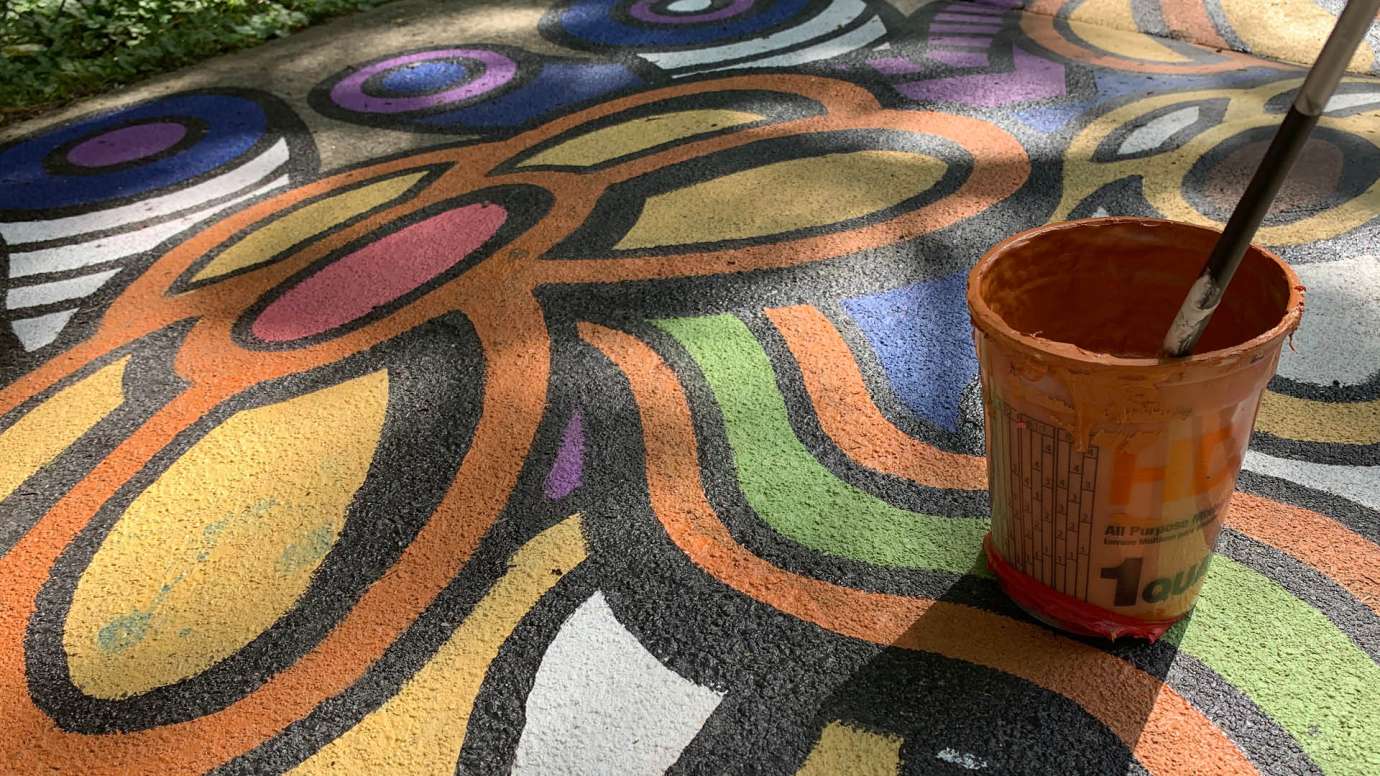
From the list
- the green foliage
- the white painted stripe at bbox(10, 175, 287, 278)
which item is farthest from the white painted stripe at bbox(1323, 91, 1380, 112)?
the green foliage

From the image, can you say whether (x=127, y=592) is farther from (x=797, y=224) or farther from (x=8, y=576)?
(x=797, y=224)

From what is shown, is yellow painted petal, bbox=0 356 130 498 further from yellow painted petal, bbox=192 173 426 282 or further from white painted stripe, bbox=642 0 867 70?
white painted stripe, bbox=642 0 867 70

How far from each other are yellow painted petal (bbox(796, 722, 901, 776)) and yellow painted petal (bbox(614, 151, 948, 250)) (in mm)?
1401

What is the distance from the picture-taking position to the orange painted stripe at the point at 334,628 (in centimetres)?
140

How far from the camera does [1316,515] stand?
157 cm

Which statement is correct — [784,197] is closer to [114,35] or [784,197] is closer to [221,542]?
[221,542]

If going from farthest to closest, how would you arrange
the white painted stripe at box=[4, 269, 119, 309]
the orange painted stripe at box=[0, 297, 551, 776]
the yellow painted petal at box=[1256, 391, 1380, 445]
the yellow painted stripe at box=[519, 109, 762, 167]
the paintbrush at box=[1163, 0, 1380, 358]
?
the yellow painted stripe at box=[519, 109, 762, 167] → the white painted stripe at box=[4, 269, 119, 309] → the yellow painted petal at box=[1256, 391, 1380, 445] → the orange painted stripe at box=[0, 297, 551, 776] → the paintbrush at box=[1163, 0, 1380, 358]

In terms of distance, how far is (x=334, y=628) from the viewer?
1.55 m

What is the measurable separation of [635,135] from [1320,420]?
1.98 m

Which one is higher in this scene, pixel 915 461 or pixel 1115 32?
pixel 1115 32

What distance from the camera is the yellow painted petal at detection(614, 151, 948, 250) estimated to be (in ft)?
8.14

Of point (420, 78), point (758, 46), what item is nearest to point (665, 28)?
point (758, 46)

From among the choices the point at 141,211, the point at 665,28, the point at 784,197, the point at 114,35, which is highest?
the point at 114,35

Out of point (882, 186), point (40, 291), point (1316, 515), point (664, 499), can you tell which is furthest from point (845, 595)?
point (40, 291)
